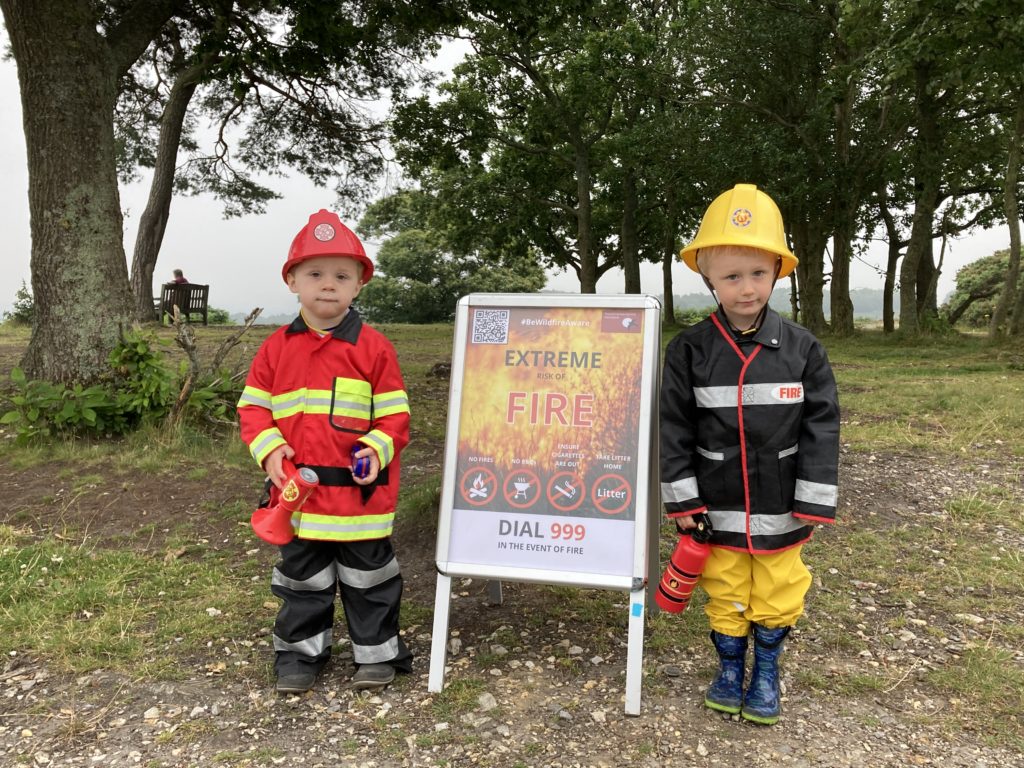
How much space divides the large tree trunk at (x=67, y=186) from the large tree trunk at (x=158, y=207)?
895cm

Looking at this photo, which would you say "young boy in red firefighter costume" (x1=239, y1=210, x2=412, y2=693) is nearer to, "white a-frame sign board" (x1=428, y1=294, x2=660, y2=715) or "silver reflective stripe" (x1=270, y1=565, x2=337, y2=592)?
"silver reflective stripe" (x1=270, y1=565, x2=337, y2=592)

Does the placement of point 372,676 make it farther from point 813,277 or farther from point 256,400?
point 813,277

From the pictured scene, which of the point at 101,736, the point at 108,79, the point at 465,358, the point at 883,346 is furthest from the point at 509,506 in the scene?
the point at 883,346

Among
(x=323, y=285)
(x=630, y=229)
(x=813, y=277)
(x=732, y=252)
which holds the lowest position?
(x=323, y=285)

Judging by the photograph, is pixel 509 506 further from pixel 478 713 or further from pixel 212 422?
pixel 212 422

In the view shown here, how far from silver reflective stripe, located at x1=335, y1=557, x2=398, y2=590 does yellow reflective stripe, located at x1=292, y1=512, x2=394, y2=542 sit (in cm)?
18

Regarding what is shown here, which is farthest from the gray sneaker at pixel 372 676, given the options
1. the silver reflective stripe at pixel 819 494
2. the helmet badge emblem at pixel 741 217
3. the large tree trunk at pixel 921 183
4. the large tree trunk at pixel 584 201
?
the large tree trunk at pixel 584 201

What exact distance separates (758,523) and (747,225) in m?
1.07

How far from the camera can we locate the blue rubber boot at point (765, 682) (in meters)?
2.85

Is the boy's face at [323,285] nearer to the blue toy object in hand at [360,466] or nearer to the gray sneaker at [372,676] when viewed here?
the blue toy object in hand at [360,466]

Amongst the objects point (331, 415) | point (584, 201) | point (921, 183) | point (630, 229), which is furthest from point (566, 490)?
point (630, 229)

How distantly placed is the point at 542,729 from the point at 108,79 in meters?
6.41

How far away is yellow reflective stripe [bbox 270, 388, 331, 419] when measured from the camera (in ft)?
9.78

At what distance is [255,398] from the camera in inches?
119
